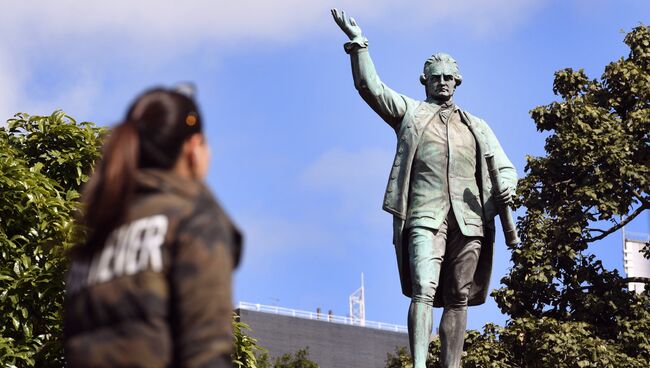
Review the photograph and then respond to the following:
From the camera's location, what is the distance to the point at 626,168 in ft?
79.6

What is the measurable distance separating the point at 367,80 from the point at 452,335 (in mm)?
2061

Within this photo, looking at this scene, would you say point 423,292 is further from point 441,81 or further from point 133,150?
point 133,150

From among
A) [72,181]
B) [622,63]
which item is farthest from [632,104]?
[72,181]

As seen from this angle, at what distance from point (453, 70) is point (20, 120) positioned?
30.3 ft

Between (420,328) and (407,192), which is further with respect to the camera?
(407,192)

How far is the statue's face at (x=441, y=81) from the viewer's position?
11.8 metres

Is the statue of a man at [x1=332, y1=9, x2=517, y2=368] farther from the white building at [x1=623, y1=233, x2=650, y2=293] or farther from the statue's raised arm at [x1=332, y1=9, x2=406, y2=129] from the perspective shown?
the white building at [x1=623, y1=233, x2=650, y2=293]

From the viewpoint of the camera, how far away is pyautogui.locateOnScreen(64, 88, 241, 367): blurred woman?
13.5 ft

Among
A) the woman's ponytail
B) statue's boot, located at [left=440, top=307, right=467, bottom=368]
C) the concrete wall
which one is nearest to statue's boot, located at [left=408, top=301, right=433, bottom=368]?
statue's boot, located at [left=440, top=307, right=467, bottom=368]

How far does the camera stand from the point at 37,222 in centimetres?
1741

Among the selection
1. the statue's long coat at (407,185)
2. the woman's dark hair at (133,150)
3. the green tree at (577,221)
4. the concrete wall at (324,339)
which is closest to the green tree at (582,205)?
the green tree at (577,221)

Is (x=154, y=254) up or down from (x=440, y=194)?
down

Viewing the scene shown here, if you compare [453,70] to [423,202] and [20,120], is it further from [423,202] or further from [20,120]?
[20,120]

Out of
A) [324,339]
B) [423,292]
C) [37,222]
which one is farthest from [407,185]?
[324,339]
